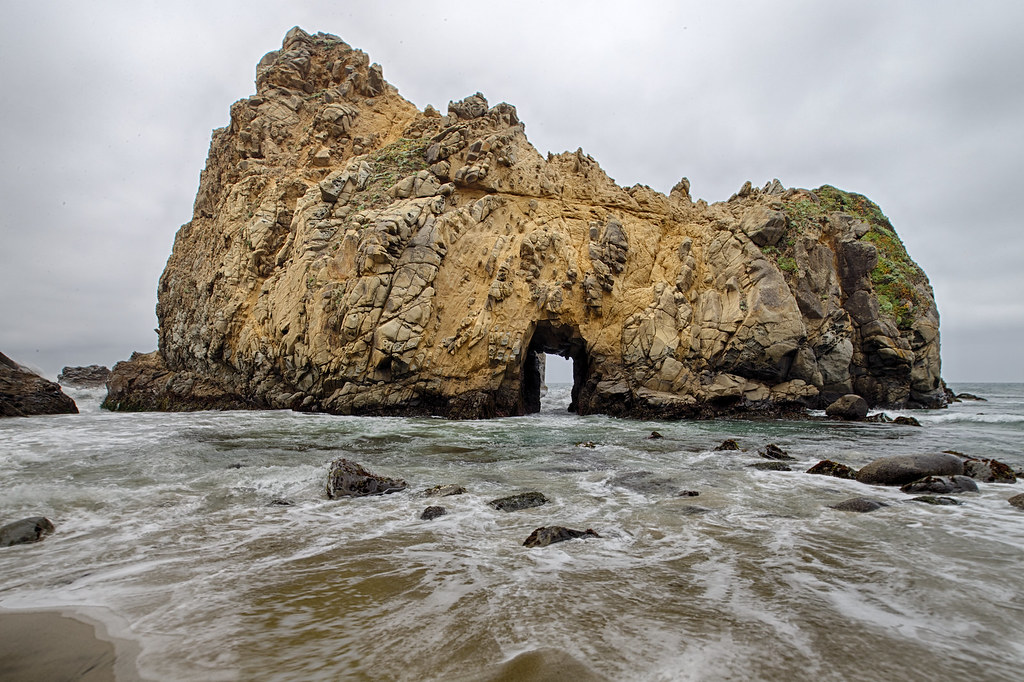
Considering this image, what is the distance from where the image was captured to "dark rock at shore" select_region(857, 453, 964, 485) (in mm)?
8328

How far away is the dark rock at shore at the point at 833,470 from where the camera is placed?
8.98 m

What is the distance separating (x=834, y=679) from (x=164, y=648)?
392 centimetres

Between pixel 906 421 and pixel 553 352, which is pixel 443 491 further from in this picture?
pixel 553 352

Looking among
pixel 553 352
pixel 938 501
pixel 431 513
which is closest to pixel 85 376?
pixel 553 352

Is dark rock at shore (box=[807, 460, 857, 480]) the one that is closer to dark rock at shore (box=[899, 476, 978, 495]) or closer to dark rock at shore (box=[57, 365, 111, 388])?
dark rock at shore (box=[899, 476, 978, 495])

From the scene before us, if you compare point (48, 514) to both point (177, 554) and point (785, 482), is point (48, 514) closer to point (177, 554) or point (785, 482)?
point (177, 554)

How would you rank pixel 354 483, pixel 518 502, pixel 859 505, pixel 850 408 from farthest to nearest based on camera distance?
pixel 850 408 < pixel 354 483 < pixel 518 502 < pixel 859 505

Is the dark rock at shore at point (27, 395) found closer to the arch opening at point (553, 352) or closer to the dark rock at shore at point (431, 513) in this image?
the arch opening at point (553, 352)

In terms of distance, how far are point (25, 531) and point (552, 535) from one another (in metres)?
5.83

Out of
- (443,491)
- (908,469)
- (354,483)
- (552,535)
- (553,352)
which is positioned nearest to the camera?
(552,535)

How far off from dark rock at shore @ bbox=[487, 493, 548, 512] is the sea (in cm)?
21

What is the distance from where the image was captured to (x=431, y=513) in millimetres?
6234

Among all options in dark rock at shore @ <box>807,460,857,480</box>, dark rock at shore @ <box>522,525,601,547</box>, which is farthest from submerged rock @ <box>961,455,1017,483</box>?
dark rock at shore @ <box>522,525,601,547</box>

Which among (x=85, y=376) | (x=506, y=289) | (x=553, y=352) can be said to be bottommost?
(x=85, y=376)
